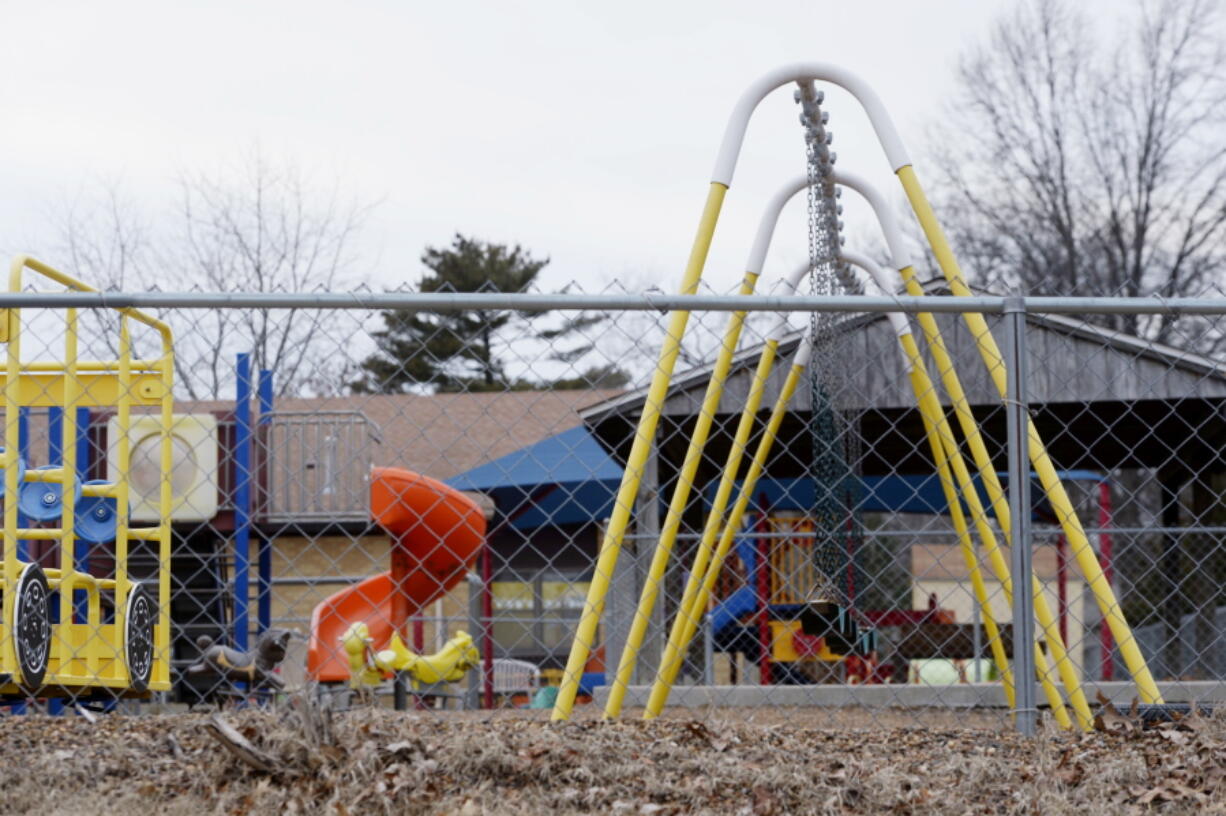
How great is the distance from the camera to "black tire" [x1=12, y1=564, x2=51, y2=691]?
14.1 feet

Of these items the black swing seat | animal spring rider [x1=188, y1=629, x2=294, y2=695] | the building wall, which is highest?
the black swing seat

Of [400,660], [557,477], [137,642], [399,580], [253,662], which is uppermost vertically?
[557,477]

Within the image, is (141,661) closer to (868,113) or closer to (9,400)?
(9,400)

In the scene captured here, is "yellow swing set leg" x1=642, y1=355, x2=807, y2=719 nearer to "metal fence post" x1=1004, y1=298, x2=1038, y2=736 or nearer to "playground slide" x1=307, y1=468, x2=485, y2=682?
"metal fence post" x1=1004, y1=298, x2=1038, y2=736

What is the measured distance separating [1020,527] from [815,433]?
6.82 feet

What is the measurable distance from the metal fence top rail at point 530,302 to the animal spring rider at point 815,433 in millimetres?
263

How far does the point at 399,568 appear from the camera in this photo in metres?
12.0

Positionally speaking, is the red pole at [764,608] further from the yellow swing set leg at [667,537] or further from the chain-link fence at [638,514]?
the yellow swing set leg at [667,537]

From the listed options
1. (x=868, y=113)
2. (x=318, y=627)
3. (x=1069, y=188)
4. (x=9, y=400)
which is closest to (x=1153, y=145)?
(x=1069, y=188)

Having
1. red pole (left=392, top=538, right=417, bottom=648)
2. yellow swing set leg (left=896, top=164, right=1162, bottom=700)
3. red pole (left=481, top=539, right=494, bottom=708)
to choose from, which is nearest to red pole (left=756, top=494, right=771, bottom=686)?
red pole (left=481, top=539, right=494, bottom=708)

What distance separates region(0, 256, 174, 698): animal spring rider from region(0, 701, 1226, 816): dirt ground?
92 centimetres

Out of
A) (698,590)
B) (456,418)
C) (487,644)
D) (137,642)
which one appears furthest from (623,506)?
(456,418)

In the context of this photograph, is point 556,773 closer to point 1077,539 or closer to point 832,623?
point 1077,539

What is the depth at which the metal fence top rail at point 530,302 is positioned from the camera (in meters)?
3.67
